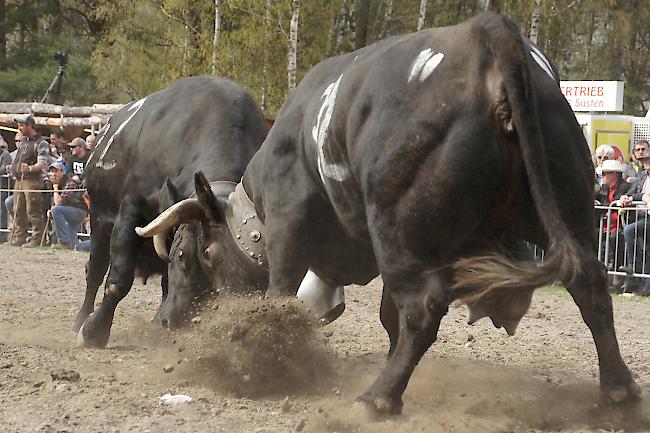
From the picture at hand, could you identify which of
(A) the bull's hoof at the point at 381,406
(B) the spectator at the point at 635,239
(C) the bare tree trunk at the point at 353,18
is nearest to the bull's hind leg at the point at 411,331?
(A) the bull's hoof at the point at 381,406

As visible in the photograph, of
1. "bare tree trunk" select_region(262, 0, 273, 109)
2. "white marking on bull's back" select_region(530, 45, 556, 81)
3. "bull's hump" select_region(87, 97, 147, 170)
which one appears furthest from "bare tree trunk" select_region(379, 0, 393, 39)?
"white marking on bull's back" select_region(530, 45, 556, 81)

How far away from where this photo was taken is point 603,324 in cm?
406

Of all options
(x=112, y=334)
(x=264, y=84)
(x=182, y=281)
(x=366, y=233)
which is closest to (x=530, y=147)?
(x=366, y=233)

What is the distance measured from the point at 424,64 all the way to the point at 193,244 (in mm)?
2446

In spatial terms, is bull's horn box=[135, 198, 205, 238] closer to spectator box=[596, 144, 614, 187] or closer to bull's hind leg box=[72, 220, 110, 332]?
bull's hind leg box=[72, 220, 110, 332]

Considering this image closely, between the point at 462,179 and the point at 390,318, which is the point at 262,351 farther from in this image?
the point at 462,179

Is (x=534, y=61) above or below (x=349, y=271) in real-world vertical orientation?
above

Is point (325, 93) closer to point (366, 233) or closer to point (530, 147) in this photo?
point (366, 233)

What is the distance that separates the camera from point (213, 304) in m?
5.80

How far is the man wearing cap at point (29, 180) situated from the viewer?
46.2 ft

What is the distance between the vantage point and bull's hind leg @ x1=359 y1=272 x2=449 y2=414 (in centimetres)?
411

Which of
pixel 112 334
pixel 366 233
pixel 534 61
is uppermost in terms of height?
pixel 534 61

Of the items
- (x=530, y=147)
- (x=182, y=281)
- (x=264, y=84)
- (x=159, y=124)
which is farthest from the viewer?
(x=264, y=84)

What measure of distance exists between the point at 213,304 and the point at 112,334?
1839mm
